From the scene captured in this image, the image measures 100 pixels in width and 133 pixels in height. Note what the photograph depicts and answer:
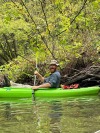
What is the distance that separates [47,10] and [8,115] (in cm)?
1057

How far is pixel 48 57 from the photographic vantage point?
15461mm

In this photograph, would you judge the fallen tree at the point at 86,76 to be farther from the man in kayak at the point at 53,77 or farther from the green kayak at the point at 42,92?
the man in kayak at the point at 53,77

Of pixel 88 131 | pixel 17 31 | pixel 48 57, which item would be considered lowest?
pixel 88 131

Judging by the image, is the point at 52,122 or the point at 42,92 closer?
the point at 52,122

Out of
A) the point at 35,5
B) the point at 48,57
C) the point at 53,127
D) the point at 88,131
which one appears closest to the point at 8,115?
the point at 53,127

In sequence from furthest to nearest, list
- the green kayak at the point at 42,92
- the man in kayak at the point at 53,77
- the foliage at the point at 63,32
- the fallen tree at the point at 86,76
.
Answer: the foliage at the point at 63,32, the fallen tree at the point at 86,76, the green kayak at the point at 42,92, the man in kayak at the point at 53,77

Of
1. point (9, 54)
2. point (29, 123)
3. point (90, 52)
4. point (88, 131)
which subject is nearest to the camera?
point (88, 131)

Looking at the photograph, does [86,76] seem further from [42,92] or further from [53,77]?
[42,92]

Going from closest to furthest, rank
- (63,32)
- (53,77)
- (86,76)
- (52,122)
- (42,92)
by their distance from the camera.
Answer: (52,122) < (53,77) < (42,92) < (86,76) < (63,32)

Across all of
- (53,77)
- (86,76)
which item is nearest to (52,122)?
(53,77)

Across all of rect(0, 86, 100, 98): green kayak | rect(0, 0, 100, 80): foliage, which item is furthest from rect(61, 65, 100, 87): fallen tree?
rect(0, 86, 100, 98): green kayak

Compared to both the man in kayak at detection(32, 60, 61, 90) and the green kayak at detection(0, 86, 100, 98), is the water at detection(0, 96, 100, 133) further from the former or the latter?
the green kayak at detection(0, 86, 100, 98)

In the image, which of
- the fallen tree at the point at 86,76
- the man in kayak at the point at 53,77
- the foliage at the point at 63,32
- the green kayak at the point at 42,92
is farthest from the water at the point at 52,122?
the foliage at the point at 63,32

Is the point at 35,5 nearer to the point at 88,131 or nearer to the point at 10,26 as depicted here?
the point at 10,26
